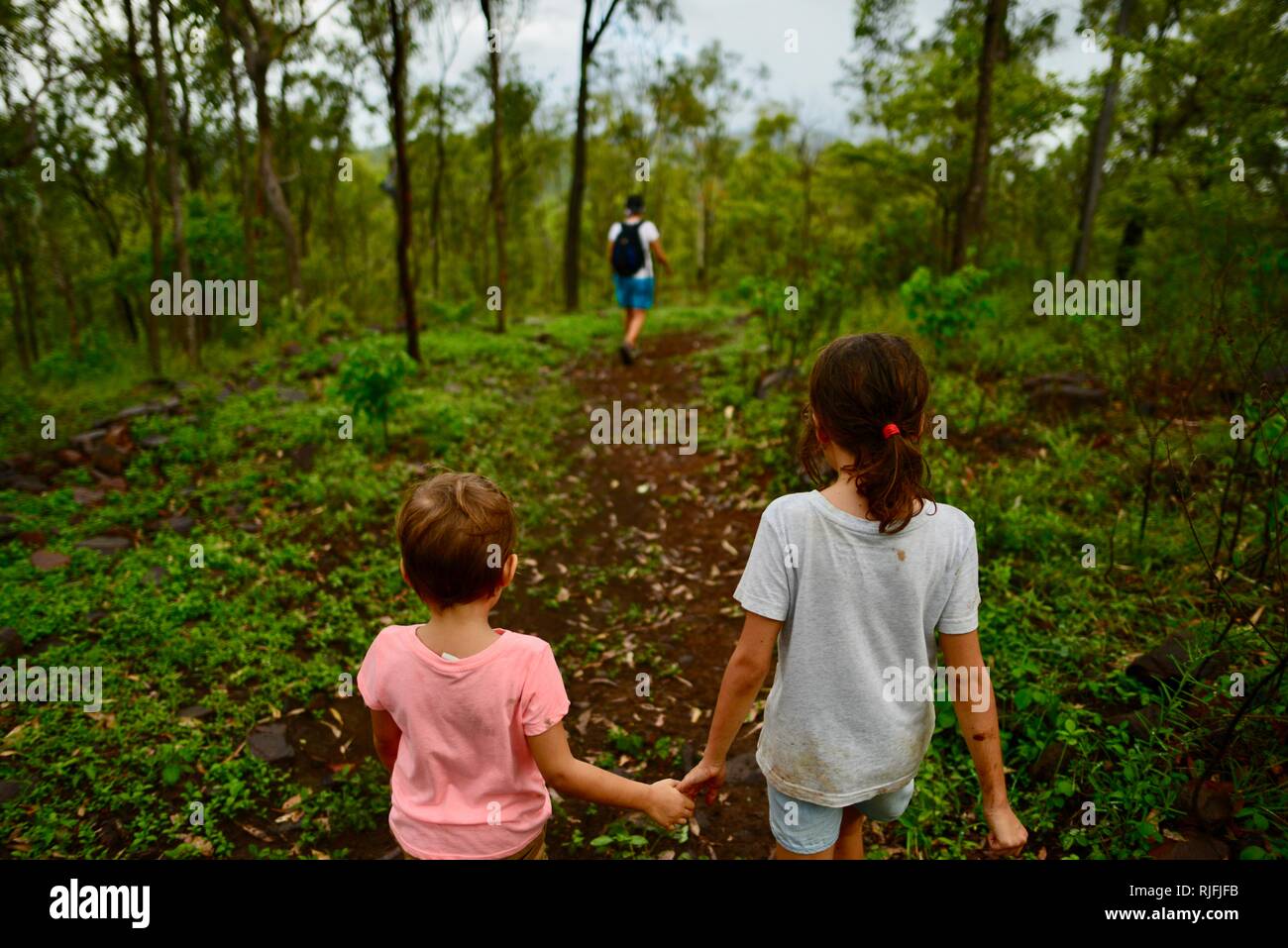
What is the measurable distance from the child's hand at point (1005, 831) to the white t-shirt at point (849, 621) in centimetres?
27

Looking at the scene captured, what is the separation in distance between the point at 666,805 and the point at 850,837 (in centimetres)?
79

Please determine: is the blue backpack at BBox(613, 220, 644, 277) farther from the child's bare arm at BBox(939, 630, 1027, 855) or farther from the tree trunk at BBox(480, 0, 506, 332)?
the child's bare arm at BBox(939, 630, 1027, 855)

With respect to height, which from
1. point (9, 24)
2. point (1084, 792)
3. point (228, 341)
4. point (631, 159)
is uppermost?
point (631, 159)

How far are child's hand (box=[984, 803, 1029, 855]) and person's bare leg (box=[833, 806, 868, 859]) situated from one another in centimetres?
41

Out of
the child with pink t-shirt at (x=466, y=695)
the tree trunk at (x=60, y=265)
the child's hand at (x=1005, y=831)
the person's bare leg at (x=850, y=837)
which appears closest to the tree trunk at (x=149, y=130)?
the tree trunk at (x=60, y=265)

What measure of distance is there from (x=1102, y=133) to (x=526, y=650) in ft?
49.3

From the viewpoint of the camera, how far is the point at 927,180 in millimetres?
13781

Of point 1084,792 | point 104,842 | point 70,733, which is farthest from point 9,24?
point 1084,792

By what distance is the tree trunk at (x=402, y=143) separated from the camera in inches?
343

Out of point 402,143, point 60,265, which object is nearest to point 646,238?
point 402,143

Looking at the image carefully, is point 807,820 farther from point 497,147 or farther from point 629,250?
point 497,147

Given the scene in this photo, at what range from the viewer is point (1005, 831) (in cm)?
208

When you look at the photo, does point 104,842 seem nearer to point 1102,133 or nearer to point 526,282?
point 1102,133
